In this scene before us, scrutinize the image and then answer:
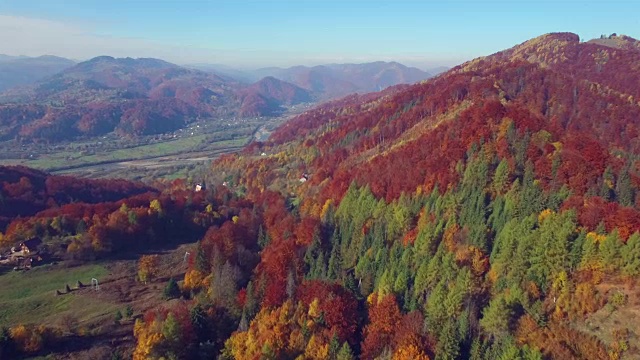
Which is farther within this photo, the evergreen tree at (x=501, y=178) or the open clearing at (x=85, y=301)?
the evergreen tree at (x=501, y=178)

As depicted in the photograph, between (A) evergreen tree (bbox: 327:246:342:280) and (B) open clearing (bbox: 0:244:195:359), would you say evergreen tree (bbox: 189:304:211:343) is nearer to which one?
(B) open clearing (bbox: 0:244:195:359)

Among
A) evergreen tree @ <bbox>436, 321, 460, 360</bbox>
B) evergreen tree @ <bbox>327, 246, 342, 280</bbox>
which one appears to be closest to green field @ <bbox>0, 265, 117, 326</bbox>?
evergreen tree @ <bbox>327, 246, 342, 280</bbox>

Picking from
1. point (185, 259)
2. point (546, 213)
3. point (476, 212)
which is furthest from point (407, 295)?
point (185, 259)

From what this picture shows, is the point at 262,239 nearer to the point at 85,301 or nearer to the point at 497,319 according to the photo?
the point at 85,301

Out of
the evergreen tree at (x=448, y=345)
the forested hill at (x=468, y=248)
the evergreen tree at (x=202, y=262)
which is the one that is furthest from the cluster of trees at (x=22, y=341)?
the evergreen tree at (x=448, y=345)

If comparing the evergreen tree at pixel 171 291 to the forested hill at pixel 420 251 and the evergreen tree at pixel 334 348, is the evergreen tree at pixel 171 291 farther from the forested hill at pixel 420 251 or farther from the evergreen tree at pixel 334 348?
the evergreen tree at pixel 334 348

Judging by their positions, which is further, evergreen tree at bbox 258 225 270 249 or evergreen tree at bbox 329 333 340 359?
evergreen tree at bbox 258 225 270 249
